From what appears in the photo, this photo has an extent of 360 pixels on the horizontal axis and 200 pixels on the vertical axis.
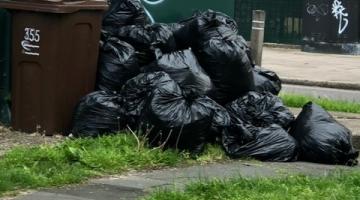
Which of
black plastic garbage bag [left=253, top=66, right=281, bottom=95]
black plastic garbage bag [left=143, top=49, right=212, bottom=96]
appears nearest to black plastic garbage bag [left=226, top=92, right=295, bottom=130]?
black plastic garbage bag [left=143, top=49, right=212, bottom=96]

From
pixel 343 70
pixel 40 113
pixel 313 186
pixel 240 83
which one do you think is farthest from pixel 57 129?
pixel 343 70

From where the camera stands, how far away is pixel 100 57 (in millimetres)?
8008

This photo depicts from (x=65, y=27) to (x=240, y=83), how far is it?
1742 millimetres

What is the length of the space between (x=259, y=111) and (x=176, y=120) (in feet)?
3.76

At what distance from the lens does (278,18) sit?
24094 mm

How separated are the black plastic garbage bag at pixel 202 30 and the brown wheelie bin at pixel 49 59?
0.97 meters

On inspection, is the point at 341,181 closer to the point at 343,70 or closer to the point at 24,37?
the point at 24,37

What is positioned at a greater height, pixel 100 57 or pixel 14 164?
pixel 100 57

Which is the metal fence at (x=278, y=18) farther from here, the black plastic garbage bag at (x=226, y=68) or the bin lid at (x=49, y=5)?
the bin lid at (x=49, y=5)

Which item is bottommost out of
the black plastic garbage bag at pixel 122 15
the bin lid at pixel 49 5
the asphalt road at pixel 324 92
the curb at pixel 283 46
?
the curb at pixel 283 46

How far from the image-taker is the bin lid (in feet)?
24.1

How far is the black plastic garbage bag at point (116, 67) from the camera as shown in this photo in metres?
7.86

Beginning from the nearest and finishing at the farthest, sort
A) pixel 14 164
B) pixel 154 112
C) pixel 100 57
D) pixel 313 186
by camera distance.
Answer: pixel 313 186, pixel 14 164, pixel 154 112, pixel 100 57

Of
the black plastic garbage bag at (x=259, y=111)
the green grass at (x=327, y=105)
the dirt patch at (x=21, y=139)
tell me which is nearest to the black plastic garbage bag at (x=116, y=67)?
the dirt patch at (x=21, y=139)
